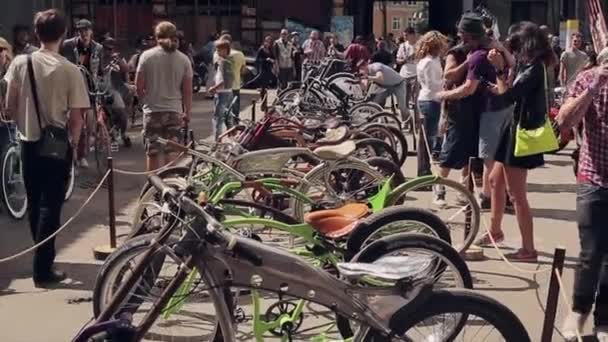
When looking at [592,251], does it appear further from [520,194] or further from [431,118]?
[431,118]

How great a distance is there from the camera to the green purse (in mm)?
7504

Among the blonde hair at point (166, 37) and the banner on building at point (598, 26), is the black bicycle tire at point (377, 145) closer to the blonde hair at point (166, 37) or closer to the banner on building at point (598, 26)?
the blonde hair at point (166, 37)

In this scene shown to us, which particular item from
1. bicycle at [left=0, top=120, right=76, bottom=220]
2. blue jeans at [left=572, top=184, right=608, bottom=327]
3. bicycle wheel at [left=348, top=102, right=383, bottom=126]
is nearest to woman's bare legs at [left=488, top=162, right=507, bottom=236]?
blue jeans at [left=572, top=184, right=608, bottom=327]

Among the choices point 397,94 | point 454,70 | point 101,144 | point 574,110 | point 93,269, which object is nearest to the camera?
point 574,110

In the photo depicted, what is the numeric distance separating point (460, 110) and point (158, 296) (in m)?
5.31

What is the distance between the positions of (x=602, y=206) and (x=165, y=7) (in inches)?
1138

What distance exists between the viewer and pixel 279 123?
9.51 metres

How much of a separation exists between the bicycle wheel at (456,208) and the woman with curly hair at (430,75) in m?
1.35

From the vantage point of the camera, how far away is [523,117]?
24.8 ft

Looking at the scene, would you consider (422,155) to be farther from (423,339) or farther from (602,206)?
(423,339)

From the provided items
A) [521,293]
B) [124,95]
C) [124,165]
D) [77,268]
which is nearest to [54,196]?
[77,268]

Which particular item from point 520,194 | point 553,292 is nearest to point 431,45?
point 520,194

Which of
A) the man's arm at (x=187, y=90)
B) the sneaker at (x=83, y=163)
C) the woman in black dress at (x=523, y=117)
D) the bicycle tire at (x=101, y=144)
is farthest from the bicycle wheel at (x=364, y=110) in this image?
the woman in black dress at (x=523, y=117)

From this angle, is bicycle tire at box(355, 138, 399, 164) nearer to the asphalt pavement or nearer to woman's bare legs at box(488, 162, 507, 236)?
the asphalt pavement
